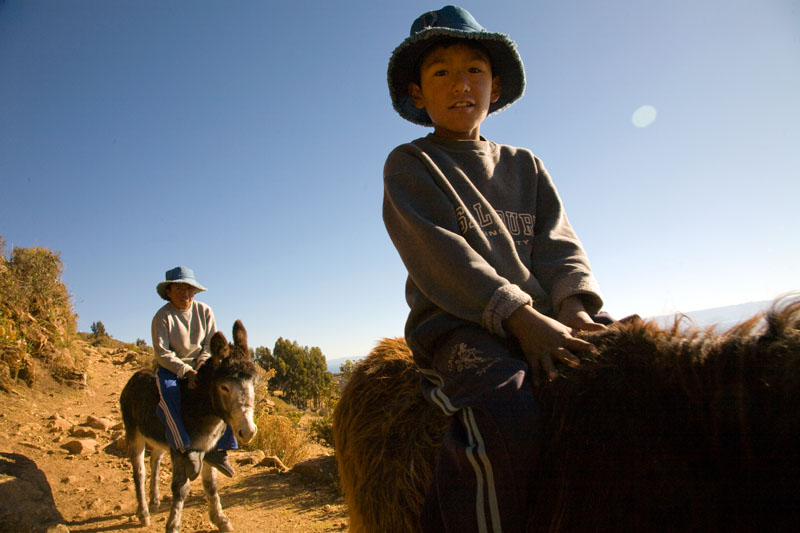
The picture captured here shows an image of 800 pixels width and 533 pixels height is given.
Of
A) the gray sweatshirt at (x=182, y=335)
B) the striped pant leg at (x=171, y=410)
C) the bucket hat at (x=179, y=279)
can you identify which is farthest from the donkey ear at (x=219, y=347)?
the bucket hat at (x=179, y=279)

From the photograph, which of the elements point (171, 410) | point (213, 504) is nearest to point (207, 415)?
point (171, 410)

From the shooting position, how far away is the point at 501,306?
5.10 ft

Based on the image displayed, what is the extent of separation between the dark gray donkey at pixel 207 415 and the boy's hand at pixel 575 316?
14.4 feet

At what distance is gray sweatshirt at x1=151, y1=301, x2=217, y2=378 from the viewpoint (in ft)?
18.2

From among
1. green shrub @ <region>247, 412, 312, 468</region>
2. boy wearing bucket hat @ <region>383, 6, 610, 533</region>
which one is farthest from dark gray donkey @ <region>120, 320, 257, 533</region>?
boy wearing bucket hat @ <region>383, 6, 610, 533</region>

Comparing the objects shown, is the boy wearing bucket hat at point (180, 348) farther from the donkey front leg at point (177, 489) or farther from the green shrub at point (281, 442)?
the green shrub at point (281, 442)

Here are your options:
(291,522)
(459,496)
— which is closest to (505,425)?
(459,496)

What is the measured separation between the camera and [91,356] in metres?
15.3

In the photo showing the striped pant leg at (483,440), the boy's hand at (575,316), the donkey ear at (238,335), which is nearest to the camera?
the striped pant leg at (483,440)

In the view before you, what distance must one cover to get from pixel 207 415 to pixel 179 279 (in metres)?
1.88

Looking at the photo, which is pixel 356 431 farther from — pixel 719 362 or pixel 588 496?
pixel 719 362

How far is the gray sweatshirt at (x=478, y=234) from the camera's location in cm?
166

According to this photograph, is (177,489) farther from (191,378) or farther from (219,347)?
(219,347)

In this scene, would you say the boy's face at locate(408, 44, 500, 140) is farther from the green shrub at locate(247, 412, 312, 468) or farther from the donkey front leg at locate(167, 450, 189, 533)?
the green shrub at locate(247, 412, 312, 468)
